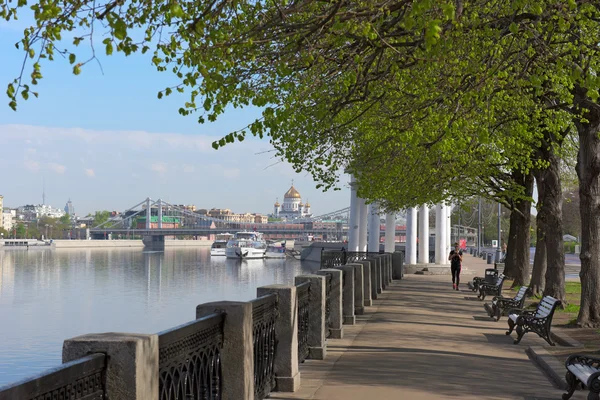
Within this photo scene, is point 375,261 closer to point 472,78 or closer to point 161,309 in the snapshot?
point 472,78

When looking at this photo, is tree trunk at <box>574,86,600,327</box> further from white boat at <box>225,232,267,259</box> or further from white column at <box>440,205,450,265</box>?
white boat at <box>225,232,267,259</box>

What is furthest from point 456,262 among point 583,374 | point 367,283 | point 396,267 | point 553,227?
point 583,374

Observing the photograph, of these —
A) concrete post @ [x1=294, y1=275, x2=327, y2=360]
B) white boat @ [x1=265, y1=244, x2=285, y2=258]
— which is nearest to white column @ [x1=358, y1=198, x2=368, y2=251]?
concrete post @ [x1=294, y1=275, x2=327, y2=360]

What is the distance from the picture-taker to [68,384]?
4.28m

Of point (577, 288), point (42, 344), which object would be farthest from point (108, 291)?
point (577, 288)

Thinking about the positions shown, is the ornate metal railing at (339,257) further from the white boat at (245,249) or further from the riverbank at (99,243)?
the riverbank at (99,243)

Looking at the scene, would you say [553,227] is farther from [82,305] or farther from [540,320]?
[82,305]

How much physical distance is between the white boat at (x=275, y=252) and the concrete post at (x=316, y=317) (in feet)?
407

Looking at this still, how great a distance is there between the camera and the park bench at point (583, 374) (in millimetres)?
8531

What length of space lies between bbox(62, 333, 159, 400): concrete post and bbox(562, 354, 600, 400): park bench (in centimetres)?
523

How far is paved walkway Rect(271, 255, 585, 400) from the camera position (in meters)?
10.0

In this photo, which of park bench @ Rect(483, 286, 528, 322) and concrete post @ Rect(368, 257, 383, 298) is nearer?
park bench @ Rect(483, 286, 528, 322)

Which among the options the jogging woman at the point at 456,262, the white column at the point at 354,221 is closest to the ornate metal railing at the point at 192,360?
the jogging woman at the point at 456,262

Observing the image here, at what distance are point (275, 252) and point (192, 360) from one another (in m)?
138
